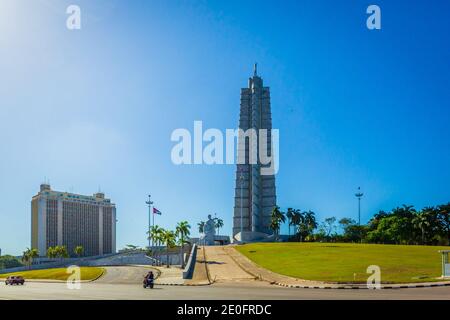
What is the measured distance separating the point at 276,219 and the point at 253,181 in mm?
12252

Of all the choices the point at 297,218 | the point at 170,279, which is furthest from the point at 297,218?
the point at 170,279

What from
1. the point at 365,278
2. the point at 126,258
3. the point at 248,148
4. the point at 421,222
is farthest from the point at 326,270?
the point at 248,148

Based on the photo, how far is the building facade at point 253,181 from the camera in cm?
13400

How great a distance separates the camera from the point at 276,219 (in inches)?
5059

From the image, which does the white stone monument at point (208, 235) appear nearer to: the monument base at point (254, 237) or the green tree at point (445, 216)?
the monument base at point (254, 237)

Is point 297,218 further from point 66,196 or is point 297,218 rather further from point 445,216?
point 66,196

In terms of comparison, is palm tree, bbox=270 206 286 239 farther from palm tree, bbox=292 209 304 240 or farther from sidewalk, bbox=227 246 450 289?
sidewalk, bbox=227 246 450 289

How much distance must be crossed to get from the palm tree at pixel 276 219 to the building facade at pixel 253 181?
151 inches

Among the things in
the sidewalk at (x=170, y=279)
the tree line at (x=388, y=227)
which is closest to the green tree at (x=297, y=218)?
the tree line at (x=388, y=227)

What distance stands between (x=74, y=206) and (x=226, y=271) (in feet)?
479

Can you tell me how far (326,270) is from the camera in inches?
1790

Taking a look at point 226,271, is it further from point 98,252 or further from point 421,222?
point 98,252

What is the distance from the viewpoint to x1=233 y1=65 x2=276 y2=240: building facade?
440 feet
